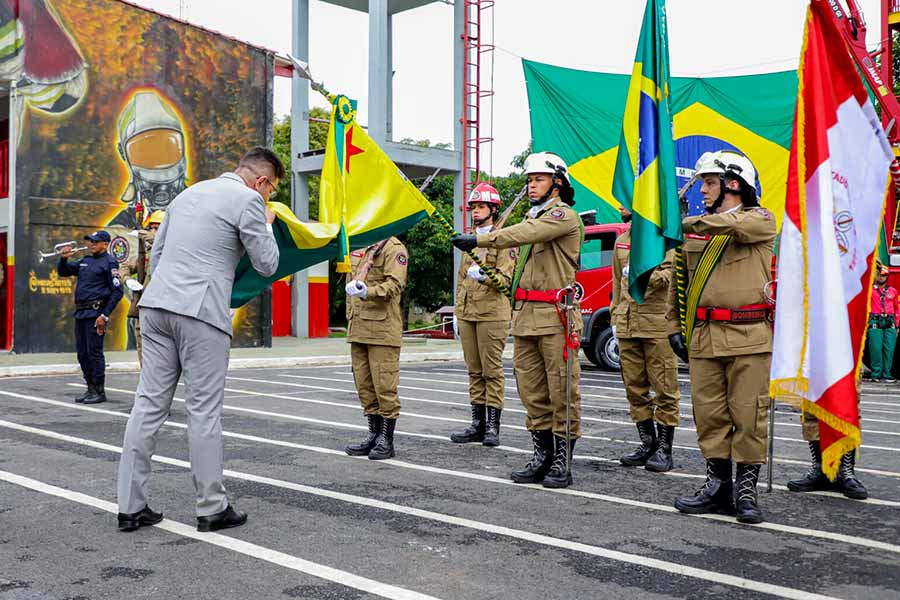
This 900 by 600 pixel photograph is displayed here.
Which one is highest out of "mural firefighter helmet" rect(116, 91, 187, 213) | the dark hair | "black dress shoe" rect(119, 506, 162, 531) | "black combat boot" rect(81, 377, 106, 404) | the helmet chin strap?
"mural firefighter helmet" rect(116, 91, 187, 213)

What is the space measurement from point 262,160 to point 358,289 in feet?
6.56

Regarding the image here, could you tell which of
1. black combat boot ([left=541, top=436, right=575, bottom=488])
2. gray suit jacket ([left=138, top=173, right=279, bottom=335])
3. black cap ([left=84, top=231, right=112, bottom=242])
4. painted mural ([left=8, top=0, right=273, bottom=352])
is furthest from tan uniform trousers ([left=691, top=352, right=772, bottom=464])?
painted mural ([left=8, top=0, right=273, bottom=352])

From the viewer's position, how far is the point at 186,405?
4965mm

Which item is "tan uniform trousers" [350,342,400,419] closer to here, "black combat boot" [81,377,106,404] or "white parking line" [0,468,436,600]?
"white parking line" [0,468,436,600]

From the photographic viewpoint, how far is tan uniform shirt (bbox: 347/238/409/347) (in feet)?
23.9

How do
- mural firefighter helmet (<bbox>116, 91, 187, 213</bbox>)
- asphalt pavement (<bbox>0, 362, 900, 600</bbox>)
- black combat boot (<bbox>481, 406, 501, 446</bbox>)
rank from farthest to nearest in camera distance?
1. mural firefighter helmet (<bbox>116, 91, 187, 213</bbox>)
2. black combat boot (<bbox>481, 406, 501, 446</bbox>)
3. asphalt pavement (<bbox>0, 362, 900, 600</bbox>)

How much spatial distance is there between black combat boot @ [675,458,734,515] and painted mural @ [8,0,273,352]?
12226 mm

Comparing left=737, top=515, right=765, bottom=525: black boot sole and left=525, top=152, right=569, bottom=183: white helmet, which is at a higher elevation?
left=525, top=152, right=569, bottom=183: white helmet

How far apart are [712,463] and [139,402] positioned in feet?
10.7

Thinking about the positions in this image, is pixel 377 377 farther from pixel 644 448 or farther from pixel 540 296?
pixel 644 448

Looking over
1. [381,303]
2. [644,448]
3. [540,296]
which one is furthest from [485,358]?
[540,296]

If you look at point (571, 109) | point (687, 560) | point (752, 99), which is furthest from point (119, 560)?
point (752, 99)

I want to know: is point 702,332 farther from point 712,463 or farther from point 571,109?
point 571,109

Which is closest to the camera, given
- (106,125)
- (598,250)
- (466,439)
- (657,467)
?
(657,467)
